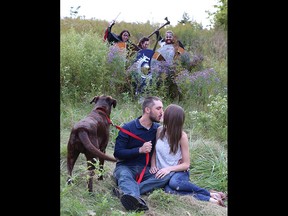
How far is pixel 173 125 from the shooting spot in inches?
175

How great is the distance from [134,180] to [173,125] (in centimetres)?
65

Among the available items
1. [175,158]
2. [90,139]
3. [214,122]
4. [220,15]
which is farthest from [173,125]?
[220,15]

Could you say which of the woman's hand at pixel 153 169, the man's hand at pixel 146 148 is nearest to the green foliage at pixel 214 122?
the woman's hand at pixel 153 169

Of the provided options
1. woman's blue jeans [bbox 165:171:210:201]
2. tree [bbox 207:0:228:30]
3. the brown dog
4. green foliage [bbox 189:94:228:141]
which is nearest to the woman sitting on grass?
woman's blue jeans [bbox 165:171:210:201]

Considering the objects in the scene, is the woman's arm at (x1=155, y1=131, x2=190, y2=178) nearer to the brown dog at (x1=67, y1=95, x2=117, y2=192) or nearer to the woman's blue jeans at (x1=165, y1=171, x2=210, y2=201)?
the woman's blue jeans at (x1=165, y1=171, x2=210, y2=201)

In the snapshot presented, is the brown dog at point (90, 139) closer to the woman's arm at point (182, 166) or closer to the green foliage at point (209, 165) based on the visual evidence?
the woman's arm at point (182, 166)

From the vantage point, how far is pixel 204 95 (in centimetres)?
802

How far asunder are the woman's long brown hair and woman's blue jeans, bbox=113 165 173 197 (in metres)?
0.32

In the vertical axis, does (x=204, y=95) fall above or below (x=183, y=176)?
above

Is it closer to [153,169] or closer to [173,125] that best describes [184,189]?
[153,169]

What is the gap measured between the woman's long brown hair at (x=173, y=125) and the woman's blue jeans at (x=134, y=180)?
0.32 m
